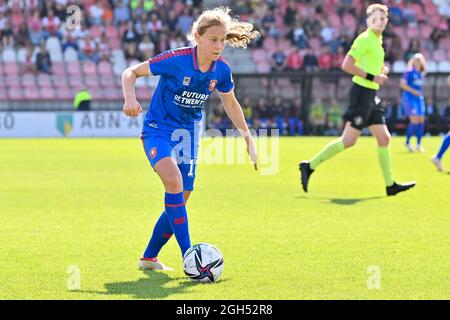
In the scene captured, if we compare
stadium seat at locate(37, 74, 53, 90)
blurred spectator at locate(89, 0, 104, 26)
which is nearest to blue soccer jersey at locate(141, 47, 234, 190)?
stadium seat at locate(37, 74, 53, 90)

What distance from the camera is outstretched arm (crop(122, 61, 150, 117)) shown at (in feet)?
21.4

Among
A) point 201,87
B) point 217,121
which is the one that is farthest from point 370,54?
point 217,121

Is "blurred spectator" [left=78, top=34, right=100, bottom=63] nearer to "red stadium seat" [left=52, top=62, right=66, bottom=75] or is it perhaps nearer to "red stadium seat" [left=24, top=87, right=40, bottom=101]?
"red stadium seat" [left=52, top=62, right=66, bottom=75]

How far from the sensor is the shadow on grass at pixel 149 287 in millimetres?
6176

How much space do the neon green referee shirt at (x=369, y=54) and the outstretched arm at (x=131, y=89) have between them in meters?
5.86

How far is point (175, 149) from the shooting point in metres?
7.20

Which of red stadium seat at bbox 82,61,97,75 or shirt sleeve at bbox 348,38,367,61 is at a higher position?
shirt sleeve at bbox 348,38,367,61

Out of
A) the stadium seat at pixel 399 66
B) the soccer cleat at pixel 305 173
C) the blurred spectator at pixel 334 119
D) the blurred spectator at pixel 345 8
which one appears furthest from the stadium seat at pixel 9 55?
the soccer cleat at pixel 305 173

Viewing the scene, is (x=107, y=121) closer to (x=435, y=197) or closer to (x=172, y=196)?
(x=435, y=197)

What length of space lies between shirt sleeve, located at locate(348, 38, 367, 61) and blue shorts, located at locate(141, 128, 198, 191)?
559cm

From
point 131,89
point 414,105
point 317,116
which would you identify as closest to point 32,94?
point 317,116

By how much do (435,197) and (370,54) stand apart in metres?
2.03

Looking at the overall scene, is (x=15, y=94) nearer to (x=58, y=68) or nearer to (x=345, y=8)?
(x=58, y=68)

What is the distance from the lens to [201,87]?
23.3 ft
